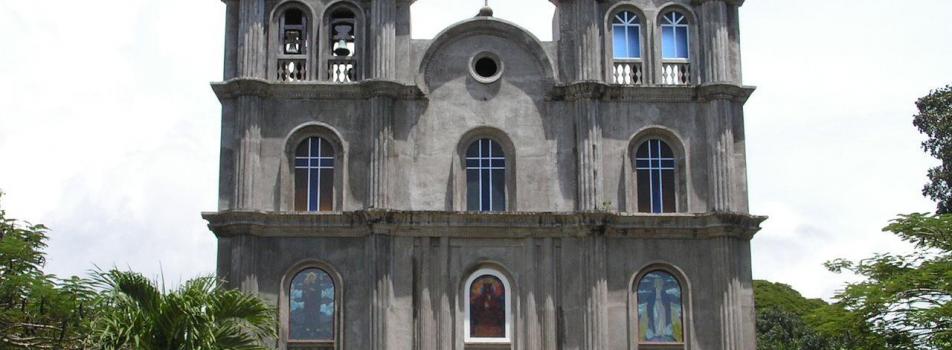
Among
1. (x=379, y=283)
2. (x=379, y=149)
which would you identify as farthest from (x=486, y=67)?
(x=379, y=283)

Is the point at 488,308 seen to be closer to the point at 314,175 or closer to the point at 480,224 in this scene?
the point at 480,224

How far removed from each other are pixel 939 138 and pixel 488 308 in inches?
932

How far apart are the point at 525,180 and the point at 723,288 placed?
232 inches

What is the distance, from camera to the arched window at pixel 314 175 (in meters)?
36.6

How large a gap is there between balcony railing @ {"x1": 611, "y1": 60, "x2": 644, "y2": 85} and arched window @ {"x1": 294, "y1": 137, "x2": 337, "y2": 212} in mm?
7976

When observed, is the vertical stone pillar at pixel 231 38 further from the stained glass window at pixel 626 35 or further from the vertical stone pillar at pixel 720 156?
the vertical stone pillar at pixel 720 156

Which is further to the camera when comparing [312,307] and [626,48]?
[626,48]

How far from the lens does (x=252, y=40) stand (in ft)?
121

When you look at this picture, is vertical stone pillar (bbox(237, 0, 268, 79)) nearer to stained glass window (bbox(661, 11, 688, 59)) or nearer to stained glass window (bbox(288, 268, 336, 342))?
stained glass window (bbox(288, 268, 336, 342))

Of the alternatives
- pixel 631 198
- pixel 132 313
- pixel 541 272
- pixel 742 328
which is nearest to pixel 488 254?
pixel 541 272

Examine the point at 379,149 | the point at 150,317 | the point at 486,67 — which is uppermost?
the point at 486,67

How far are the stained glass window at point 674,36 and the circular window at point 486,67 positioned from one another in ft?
15.1

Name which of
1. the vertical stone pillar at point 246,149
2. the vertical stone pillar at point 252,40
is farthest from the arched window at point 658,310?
the vertical stone pillar at point 252,40

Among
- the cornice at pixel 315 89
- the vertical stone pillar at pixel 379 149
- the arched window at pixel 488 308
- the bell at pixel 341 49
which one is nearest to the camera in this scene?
the vertical stone pillar at pixel 379 149
